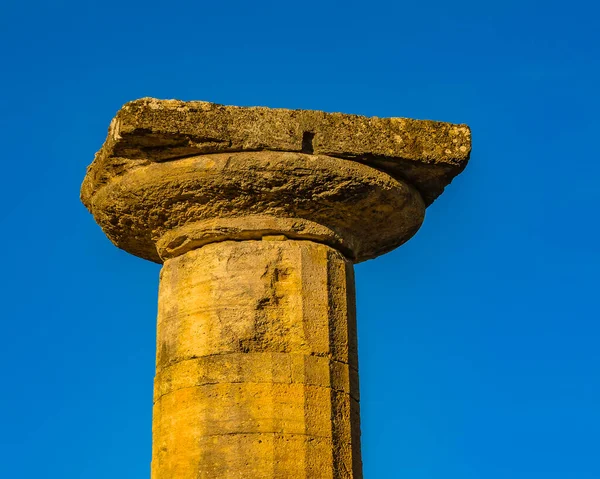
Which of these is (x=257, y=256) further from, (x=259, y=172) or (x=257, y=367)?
(x=257, y=367)

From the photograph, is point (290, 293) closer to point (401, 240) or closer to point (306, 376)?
point (306, 376)

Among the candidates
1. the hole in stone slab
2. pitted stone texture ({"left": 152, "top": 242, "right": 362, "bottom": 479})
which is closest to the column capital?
the hole in stone slab

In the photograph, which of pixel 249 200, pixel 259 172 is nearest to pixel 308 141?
pixel 259 172

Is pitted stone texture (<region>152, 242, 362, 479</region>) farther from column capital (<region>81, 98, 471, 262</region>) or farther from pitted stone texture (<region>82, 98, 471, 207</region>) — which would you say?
pitted stone texture (<region>82, 98, 471, 207</region>)

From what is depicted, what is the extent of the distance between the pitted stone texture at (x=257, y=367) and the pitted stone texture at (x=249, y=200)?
0.15 metres

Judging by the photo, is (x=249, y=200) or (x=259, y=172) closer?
(x=259, y=172)

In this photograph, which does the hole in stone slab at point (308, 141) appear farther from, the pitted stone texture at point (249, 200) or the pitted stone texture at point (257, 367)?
the pitted stone texture at point (257, 367)

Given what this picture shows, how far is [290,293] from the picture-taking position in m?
7.34

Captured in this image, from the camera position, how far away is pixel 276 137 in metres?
7.32

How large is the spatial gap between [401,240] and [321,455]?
→ 195 centimetres

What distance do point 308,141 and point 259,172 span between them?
42 cm

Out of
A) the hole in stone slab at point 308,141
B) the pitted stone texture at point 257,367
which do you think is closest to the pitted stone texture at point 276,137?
the hole in stone slab at point 308,141

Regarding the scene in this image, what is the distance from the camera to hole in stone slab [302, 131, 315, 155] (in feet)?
24.3

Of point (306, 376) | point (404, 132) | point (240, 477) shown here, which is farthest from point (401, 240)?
point (240, 477)
